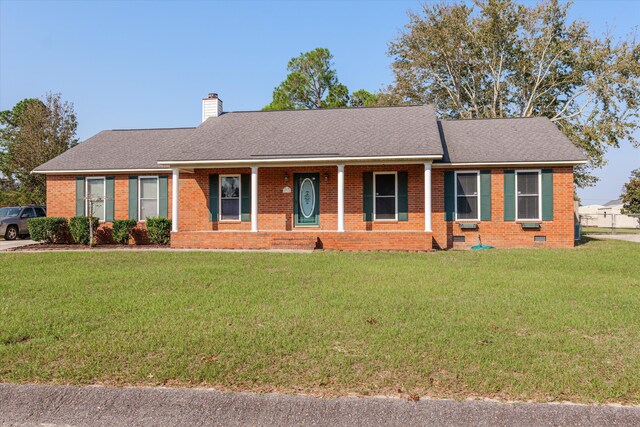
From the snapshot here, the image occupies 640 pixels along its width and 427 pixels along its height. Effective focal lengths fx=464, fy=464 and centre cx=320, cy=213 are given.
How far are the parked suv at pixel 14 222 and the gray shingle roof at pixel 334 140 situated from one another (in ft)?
14.8

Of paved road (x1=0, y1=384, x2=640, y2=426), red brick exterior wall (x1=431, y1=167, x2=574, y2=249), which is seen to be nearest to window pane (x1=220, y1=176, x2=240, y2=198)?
red brick exterior wall (x1=431, y1=167, x2=574, y2=249)

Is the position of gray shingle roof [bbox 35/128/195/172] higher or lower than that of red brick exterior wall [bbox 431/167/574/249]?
higher

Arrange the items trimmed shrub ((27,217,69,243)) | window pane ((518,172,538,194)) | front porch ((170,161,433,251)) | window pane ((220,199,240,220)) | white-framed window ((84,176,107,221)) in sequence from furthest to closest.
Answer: white-framed window ((84,176,107,221)), trimmed shrub ((27,217,69,243)), window pane ((220,199,240,220)), window pane ((518,172,538,194)), front porch ((170,161,433,251))

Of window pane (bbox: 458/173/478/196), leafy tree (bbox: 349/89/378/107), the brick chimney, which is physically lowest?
window pane (bbox: 458/173/478/196)

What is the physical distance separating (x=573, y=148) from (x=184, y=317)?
14.8 metres

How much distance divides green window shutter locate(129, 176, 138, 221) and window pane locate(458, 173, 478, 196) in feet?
40.3

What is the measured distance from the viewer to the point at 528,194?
1577cm

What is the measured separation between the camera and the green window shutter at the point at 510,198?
15766 mm

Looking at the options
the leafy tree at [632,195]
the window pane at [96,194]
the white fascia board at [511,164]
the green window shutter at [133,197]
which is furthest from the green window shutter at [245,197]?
the leafy tree at [632,195]

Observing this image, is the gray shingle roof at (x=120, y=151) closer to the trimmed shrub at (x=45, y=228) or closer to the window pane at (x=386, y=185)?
the trimmed shrub at (x=45, y=228)

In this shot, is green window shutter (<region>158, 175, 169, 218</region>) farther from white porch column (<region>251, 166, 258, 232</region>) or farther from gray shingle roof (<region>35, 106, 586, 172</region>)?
white porch column (<region>251, 166, 258, 232</region>)

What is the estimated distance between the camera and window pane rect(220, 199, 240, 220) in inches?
682

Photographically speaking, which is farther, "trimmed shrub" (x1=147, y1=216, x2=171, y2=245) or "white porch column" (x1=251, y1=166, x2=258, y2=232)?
"trimmed shrub" (x1=147, y1=216, x2=171, y2=245)

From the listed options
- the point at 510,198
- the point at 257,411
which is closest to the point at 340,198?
the point at 510,198
